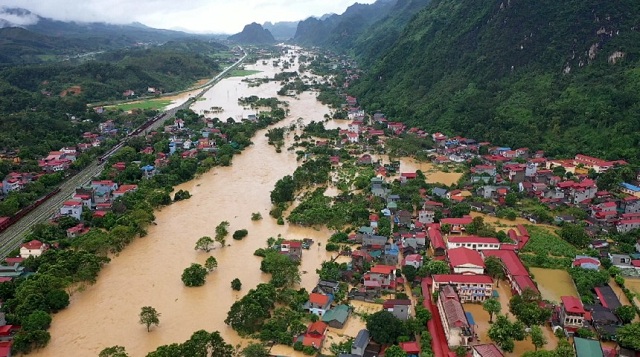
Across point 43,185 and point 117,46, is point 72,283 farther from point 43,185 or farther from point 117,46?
point 117,46

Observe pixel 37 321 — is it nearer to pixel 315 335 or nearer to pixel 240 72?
pixel 315 335

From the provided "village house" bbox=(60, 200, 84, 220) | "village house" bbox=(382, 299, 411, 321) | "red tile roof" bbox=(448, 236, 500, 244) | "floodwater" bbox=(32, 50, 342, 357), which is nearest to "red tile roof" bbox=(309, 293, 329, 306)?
"floodwater" bbox=(32, 50, 342, 357)

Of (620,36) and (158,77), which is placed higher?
(620,36)

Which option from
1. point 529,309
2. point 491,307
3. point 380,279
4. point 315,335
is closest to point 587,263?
point 529,309

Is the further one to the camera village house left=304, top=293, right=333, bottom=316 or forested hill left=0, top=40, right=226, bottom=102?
forested hill left=0, top=40, right=226, bottom=102

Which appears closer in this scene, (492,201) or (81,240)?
(81,240)

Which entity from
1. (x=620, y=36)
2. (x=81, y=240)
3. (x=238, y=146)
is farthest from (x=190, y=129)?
(x=620, y=36)

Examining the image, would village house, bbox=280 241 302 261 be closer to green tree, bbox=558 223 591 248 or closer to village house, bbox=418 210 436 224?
village house, bbox=418 210 436 224
